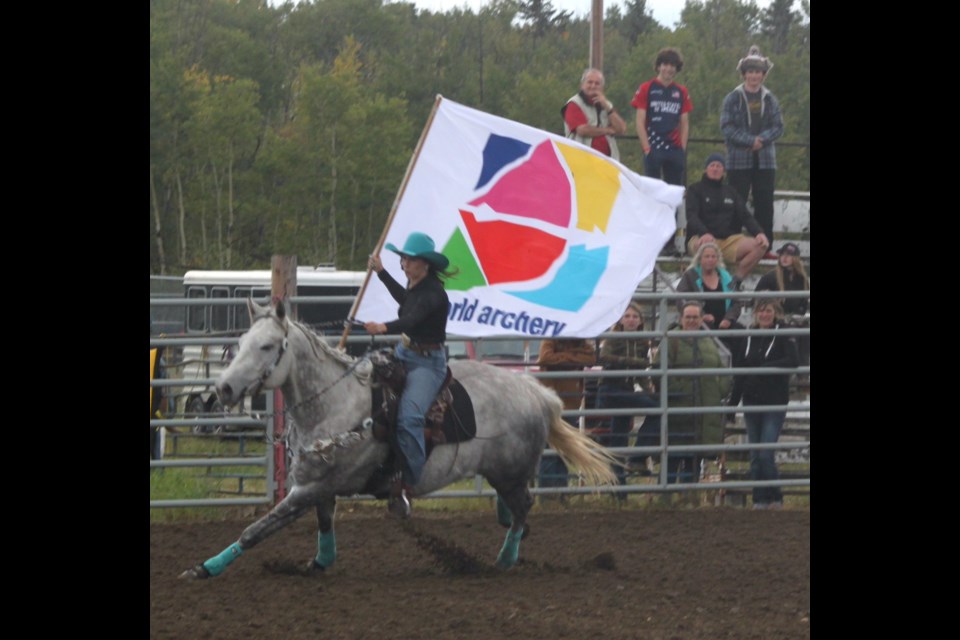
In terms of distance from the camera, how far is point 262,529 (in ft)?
26.6

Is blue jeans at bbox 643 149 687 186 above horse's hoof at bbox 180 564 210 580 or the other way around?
above

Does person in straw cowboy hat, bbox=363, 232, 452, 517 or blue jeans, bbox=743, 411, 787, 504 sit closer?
person in straw cowboy hat, bbox=363, 232, 452, 517

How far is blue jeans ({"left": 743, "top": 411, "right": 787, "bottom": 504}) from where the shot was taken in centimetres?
1223

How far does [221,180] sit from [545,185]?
3468 cm

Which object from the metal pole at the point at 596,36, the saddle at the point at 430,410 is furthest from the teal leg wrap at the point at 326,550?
the metal pole at the point at 596,36

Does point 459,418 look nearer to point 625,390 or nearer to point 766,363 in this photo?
point 625,390

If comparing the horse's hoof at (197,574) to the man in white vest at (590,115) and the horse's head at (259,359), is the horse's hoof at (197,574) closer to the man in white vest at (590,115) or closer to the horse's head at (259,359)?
the horse's head at (259,359)

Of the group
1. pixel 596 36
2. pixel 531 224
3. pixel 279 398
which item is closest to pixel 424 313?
pixel 531 224

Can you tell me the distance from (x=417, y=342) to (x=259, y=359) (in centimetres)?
102

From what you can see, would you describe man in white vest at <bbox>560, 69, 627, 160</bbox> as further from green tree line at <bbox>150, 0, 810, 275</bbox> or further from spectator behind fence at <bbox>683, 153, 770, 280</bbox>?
green tree line at <bbox>150, 0, 810, 275</bbox>

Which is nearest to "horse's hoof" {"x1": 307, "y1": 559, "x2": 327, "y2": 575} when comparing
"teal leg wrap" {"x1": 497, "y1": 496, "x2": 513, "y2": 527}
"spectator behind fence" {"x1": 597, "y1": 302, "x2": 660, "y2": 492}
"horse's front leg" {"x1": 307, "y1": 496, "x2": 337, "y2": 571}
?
"horse's front leg" {"x1": 307, "y1": 496, "x2": 337, "y2": 571}

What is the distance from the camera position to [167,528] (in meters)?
10.6
